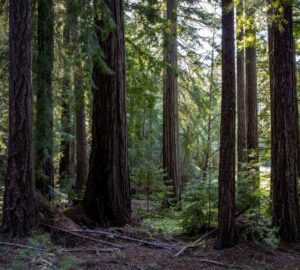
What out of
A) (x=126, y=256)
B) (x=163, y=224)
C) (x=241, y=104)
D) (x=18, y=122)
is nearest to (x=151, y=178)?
(x=163, y=224)

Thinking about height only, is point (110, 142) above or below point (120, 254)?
above

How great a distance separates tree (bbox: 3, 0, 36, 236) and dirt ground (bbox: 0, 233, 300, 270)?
419 millimetres

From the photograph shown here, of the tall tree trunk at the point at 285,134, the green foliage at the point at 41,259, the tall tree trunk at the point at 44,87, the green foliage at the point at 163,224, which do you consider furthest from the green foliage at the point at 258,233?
the tall tree trunk at the point at 44,87

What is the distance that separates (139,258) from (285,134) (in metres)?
3.38

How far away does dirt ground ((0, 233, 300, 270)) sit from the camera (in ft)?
15.3

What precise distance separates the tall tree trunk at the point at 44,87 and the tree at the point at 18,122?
1775 millimetres

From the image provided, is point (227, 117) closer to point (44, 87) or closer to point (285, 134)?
point (285, 134)

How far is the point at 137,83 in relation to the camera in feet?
34.0

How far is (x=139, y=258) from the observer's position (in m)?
5.22

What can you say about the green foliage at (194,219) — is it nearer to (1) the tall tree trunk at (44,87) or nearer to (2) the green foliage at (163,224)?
(2) the green foliage at (163,224)

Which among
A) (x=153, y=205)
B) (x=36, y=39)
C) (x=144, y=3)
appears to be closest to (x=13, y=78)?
(x=36, y=39)

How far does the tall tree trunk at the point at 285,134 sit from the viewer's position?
21.5 feet

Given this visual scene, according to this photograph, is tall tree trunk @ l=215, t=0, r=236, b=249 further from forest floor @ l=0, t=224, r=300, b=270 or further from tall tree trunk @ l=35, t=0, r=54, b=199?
tall tree trunk @ l=35, t=0, r=54, b=199

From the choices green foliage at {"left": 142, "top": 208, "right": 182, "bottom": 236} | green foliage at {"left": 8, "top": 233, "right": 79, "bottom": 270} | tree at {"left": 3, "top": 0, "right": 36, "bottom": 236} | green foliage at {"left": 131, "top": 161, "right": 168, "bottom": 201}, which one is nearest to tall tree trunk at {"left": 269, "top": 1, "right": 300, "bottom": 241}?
green foliage at {"left": 142, "top": 208, "right": 182, "bottom": 236}
